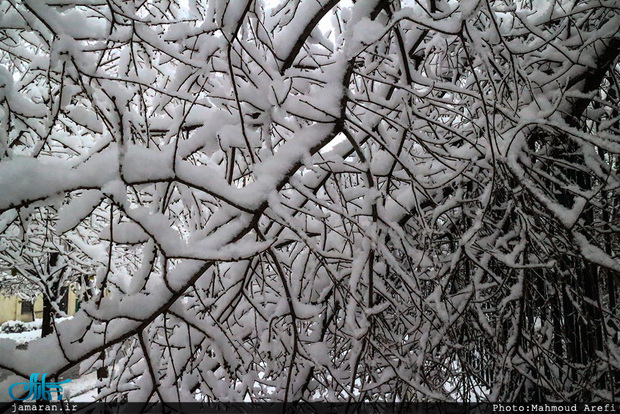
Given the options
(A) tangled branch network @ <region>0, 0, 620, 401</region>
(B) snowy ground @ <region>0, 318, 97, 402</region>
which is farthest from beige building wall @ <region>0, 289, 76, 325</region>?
(A) tangled branch network @ <region>0, 0, 620, 401</region>

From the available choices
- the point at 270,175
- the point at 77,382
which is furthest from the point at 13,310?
the point at 270,175

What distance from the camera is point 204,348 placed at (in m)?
2.25

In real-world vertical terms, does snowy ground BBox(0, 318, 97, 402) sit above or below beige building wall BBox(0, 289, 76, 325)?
below

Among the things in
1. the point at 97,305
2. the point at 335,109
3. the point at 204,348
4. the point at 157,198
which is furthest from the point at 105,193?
the point at 204,348

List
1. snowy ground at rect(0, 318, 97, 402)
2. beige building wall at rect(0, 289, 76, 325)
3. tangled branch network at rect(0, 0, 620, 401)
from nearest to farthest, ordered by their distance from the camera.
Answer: tangled branch network at rect(0, 0, 620, 401)
snowy ground at rect(0, 318, 97, 402)
beige building wall at rect(0, 289, 76, 325)

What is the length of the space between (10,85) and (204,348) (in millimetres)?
1681

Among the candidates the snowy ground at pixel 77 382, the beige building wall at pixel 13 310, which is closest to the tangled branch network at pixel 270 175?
the snowy ground at pixel 77 382

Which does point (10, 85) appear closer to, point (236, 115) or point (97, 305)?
point (236, 115)

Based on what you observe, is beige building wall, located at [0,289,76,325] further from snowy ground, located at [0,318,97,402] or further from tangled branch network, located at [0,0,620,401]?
tangled branch network, located at [0,0,620,401]

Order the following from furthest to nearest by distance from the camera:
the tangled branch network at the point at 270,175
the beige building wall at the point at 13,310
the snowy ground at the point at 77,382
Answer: the beige building wall at the point at 13,310, the snowy ground at the point at 77,382, the tangled branch network at the point at 270,175

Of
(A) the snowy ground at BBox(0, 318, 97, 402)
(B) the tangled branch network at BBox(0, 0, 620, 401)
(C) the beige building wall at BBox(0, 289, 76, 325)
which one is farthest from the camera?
(C) the beige building wall at BBox(0, 289, 76, 325)

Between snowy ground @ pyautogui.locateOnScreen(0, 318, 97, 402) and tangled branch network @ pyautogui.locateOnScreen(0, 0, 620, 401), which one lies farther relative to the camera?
snowy ground @ pyautogui.locateOnScreen(0, 318, 97, 402)

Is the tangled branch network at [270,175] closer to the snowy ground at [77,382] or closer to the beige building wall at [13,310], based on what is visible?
the snowy ground at [77,382]

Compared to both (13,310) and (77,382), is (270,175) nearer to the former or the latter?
(77,382)
